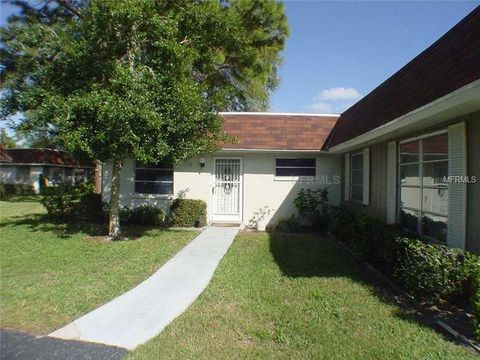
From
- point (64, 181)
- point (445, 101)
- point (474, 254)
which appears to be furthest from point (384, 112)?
point (64, 181)

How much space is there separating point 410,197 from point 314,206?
5361 millimetres

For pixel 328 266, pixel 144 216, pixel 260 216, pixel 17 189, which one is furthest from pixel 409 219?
pixel 17 189

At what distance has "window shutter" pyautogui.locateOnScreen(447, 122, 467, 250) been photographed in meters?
5.92

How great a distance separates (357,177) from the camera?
11.9m

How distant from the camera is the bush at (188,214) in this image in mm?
13461

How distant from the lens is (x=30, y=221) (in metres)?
14.5

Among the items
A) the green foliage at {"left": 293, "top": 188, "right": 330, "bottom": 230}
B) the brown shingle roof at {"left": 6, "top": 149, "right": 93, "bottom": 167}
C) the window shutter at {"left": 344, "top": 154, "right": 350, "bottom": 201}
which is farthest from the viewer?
the brown shingle roof at {"left": 6, "top": 149, "right": 93, "bottom": 167}

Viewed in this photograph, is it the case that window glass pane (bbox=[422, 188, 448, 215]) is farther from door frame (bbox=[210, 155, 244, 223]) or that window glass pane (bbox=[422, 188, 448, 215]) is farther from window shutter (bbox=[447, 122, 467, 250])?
door frame (bbox=[210, 155, 244, 223])

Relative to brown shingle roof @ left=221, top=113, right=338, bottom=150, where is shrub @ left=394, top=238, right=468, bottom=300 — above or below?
below

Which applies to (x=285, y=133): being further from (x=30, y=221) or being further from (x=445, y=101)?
(x=30, y=221)

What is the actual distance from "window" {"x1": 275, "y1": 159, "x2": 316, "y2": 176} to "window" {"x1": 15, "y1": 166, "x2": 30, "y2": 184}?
29799 millimetres

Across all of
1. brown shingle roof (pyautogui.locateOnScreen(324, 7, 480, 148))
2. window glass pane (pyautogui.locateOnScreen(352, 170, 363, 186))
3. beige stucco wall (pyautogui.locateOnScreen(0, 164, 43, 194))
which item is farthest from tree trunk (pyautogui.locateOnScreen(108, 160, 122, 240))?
beige stucco wall (pyautogui.locateOnScreen(0, 164, 43, 194))

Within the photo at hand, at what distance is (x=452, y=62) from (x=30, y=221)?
1402 cm

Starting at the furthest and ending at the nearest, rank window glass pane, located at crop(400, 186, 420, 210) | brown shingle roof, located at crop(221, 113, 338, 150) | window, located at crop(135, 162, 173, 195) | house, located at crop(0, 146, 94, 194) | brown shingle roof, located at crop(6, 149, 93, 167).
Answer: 1. brown shingle roof, located at crop(6, 149, 93, 167)
2. house, located at crop(0, 146, 94, 194)
3. window, located at crop(135, 162, 173, 195)
4. brown shingle roof, located at crop(221, 113, 338, 150)
5. window glass pane, located at crop(400, 186, 420, 210)
